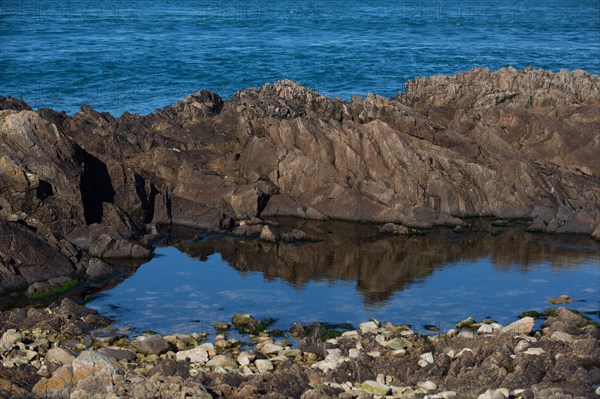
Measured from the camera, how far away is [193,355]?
29984 millimetres

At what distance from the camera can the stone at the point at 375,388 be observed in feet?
88.1

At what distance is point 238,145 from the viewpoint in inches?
1993

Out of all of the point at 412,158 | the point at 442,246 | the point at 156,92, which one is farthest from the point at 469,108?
the point at 156,92

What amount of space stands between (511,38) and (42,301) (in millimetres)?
83459

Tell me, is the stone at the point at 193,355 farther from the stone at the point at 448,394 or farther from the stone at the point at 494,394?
the stone at the point at 494,394

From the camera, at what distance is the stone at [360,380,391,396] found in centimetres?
2684

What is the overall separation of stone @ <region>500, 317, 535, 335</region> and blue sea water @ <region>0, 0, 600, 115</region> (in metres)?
40.4

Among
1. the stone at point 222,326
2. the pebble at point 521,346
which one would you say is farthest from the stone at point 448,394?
the stone at point 222,326

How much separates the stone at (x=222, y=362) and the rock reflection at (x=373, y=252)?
9.07 meters

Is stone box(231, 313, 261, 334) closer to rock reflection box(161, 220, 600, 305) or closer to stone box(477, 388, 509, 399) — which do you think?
rock reflection box(161, 220, 600, 305)

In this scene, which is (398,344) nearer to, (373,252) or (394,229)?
(373,252)

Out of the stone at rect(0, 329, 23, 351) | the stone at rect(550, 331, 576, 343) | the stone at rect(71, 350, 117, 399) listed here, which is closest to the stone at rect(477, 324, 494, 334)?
the stone at rect(550, 331, 576, 343)

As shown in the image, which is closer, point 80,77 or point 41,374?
point 41,374

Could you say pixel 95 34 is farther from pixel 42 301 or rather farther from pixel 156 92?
pixel 42 301
